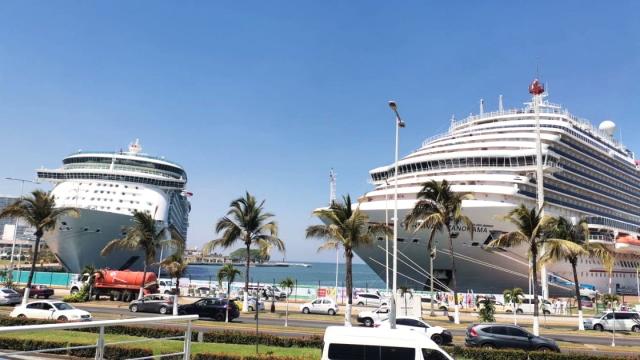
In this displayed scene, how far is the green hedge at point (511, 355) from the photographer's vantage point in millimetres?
16766

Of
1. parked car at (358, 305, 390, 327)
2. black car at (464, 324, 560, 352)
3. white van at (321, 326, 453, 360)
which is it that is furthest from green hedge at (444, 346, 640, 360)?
parked car at (358, 305, 390, 327)

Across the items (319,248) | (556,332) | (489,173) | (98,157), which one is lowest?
(556,332)

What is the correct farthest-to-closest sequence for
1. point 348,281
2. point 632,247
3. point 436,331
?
point 632,247
point 348,281
point 436,331

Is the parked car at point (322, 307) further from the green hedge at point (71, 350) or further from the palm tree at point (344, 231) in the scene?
the green hedge at point (71, 350)

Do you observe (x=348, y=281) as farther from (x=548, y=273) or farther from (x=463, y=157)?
(x=548, y=273)

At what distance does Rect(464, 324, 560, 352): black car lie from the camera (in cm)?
1962

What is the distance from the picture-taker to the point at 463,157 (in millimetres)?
50531

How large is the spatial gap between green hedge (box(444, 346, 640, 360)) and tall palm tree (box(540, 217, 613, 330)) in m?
10.2

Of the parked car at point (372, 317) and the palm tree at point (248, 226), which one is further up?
the palm tree at point (248, 226)

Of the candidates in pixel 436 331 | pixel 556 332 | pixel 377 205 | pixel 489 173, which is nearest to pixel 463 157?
pixel 489 173

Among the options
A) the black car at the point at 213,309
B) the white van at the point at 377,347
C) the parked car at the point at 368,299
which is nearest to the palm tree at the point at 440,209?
the parked car at the point at 368,299

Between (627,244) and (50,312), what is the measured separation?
60619mm

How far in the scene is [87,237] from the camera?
6312 centimetres

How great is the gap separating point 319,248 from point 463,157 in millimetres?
28297
